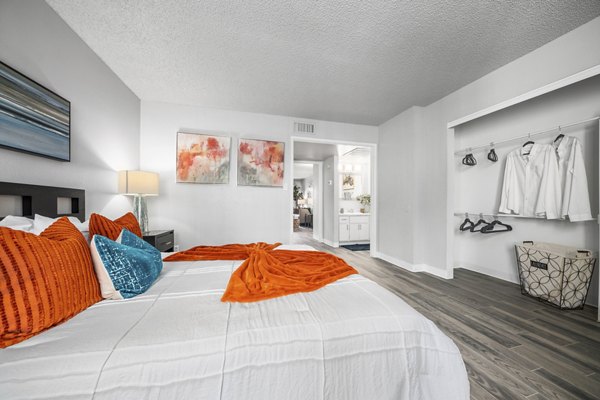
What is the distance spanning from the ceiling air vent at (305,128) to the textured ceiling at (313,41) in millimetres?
837

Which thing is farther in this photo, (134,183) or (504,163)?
(504,163)

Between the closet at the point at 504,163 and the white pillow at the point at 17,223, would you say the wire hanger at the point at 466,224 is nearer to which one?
the closet at the point at 504,163

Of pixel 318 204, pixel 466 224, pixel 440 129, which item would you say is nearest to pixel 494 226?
pixel 466 224

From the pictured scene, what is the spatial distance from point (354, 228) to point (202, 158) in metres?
4.11

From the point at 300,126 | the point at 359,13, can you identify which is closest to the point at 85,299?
the point at 359,13

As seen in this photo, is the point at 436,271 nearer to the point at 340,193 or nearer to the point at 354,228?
the point at 354,228

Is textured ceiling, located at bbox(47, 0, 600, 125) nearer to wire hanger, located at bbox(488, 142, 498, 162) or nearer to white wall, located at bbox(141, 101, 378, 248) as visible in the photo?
white wall, located at bbox(141, 101, 378, 248)

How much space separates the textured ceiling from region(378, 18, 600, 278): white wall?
0.45ft

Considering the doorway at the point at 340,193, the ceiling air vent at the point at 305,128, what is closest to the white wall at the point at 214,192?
the ceiling air vent at the point at 305,128

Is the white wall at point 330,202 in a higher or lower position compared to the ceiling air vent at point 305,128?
lower

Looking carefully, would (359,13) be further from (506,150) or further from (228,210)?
(228,210)

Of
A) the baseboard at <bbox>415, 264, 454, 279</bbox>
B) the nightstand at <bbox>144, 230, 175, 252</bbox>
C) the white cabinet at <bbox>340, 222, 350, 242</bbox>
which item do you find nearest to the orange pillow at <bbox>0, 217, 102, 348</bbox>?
the nightstand at <bbox>144, 230, 175, 252</bbox>

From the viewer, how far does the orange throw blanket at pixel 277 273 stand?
1.19m

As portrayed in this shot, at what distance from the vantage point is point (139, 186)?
9.06 feet
